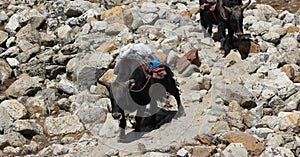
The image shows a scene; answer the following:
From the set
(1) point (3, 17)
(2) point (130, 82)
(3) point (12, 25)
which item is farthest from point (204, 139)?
(1) point (3, 17)

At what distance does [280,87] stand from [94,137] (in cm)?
302

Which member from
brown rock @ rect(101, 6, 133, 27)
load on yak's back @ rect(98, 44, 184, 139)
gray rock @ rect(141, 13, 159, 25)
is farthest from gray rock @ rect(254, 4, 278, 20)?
load on yak's back @ rect(98, 44, 184, 139)

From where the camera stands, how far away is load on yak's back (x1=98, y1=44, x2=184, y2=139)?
300 inches

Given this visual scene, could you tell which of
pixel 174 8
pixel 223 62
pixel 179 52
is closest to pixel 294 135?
pixel 223 62

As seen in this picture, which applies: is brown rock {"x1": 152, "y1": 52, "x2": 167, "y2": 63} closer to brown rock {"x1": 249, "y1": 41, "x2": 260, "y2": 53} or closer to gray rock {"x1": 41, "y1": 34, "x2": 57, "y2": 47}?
brown rock {"x1": 249, "y1": 41, "x2": 260, "y2": 53}

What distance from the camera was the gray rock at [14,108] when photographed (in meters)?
8.81

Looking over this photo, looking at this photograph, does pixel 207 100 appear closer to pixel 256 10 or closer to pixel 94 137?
pixel 94 137

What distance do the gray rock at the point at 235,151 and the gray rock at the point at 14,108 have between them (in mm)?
3517

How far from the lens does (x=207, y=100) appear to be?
8914 millimetres

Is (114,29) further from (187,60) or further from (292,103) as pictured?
(292,103)

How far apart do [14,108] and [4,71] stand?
1.80m

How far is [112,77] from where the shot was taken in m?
9.30

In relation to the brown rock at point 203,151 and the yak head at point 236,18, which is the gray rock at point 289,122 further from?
the yak head at point 236,18

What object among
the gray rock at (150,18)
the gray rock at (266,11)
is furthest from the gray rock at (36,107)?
the gray rock at (266,11)
